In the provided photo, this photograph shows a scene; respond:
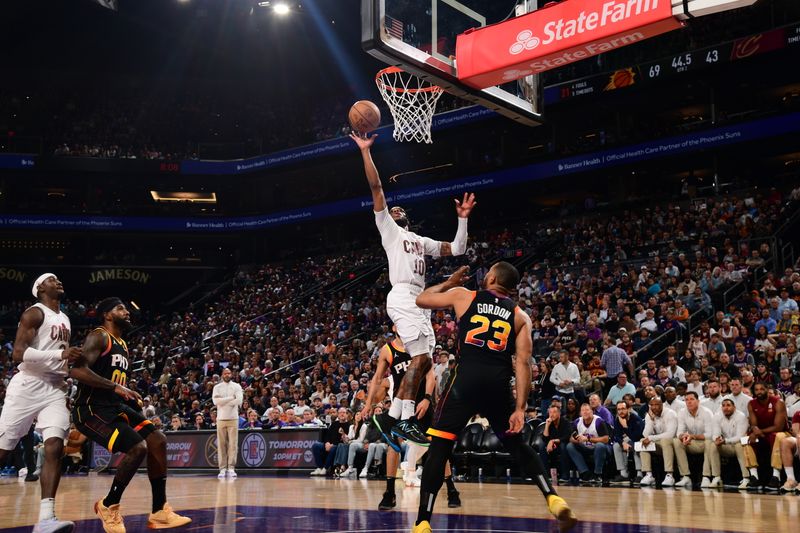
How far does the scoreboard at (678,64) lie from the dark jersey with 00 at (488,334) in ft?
68.7

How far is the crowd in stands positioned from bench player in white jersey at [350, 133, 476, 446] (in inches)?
231

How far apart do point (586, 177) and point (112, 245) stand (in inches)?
919

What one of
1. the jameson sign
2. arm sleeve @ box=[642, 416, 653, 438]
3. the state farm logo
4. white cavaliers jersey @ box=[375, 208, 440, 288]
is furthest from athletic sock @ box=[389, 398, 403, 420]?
the jameson sign

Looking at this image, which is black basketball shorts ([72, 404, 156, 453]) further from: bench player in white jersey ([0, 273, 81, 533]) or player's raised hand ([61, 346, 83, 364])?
player's raised hand ([61, 346, 83, 364])

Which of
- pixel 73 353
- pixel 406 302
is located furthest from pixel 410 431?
pixel 73 353

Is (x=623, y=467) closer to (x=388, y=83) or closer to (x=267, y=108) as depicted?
(x=388, y=83)

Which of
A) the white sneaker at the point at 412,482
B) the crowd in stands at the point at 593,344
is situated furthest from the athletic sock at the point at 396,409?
the crowd in stands at the point at 593,344

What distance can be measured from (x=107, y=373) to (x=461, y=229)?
3448mm

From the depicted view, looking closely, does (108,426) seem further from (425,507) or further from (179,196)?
(179,196)

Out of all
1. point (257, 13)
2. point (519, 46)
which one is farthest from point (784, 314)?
point (257, 13)

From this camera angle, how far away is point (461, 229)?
765 centimetres

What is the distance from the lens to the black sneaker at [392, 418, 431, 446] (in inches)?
282

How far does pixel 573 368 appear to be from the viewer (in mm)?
14438

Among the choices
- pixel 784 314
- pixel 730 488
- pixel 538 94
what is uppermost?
pixel 538 94
